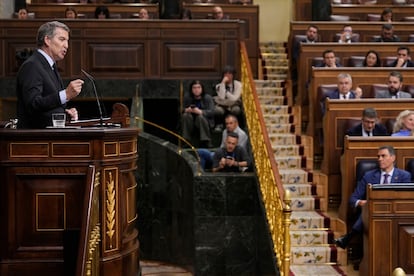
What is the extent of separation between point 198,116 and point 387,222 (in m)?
3.14

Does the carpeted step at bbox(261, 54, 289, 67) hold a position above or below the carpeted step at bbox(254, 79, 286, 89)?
above

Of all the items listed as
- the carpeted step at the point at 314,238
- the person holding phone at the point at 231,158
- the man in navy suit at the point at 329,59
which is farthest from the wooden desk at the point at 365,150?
the man in navy suit at the point at 329,59

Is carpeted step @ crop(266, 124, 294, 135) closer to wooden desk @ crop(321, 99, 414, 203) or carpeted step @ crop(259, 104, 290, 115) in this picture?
carpeted step @ crop(259, 104, 290, 115)

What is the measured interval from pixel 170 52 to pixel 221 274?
318 centimetres

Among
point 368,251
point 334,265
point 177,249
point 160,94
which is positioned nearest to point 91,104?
point 160,94

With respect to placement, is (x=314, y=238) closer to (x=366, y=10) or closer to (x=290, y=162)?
(x=290, y=162)

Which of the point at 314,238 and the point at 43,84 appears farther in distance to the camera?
the point at 314,238

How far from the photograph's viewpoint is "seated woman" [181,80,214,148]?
813 cm

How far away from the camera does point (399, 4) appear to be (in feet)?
39.6

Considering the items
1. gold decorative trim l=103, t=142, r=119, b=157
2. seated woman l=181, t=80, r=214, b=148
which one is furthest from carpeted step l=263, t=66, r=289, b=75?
gold decorative trim l=103, t=142, r=119, b=157

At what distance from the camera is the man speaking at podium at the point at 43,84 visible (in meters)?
4.21

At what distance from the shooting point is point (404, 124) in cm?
675

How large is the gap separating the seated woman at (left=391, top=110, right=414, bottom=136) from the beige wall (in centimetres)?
612

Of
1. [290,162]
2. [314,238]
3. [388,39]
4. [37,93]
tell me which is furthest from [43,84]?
[388,39]
